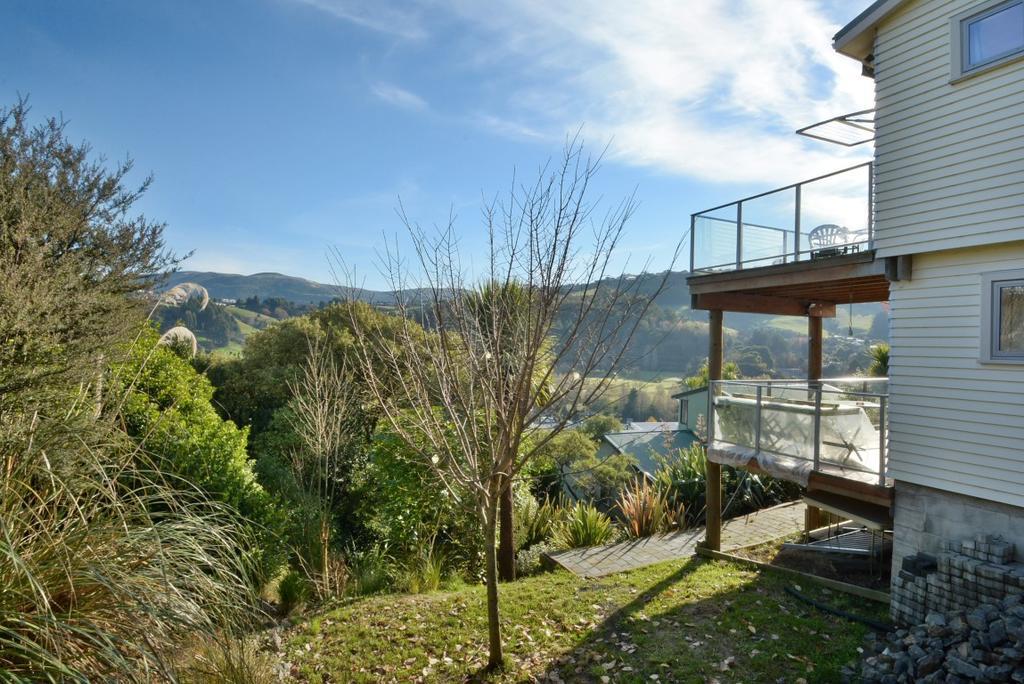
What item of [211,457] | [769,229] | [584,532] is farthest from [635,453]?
[211,457]

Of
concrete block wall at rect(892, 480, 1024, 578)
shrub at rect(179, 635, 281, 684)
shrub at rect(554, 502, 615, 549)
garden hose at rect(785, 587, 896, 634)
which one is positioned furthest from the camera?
shrub at rect(554, 502, 615, 549)

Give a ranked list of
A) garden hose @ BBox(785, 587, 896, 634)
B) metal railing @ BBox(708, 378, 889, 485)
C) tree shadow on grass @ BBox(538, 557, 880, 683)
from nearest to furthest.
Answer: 1. tree shadow on grass @ BBox(538, 557, 880, 683)
2. garden hose @ BBox(785, 587, 896, 634)
3. metal railing @ BBox(708, 378, 889, 485)

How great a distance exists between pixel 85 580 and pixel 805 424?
7.64m

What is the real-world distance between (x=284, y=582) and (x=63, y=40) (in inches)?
281

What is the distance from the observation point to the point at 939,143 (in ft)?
20.4

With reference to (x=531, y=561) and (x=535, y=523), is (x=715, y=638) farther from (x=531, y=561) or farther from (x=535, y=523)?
(x=535, y=523)

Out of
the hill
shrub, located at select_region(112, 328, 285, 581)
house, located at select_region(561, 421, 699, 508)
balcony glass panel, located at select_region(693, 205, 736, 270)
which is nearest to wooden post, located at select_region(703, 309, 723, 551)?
balcony glass panel, located at select_region(693, 205, 736, 270)

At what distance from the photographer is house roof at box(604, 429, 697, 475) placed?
15922 millimetres

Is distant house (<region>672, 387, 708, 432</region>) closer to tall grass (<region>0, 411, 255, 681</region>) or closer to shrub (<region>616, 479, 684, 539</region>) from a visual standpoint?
shrub (<region>616, 479, 684, 539</region>)

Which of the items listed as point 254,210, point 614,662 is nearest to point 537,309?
point 614,662

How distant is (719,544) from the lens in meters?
8.57

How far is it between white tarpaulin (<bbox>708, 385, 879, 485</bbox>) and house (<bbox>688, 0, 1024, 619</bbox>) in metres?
0.02

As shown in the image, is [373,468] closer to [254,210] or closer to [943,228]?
[254,210]

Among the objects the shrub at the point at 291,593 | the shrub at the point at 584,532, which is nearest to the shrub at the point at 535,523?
the shrub at the point at 584,532
